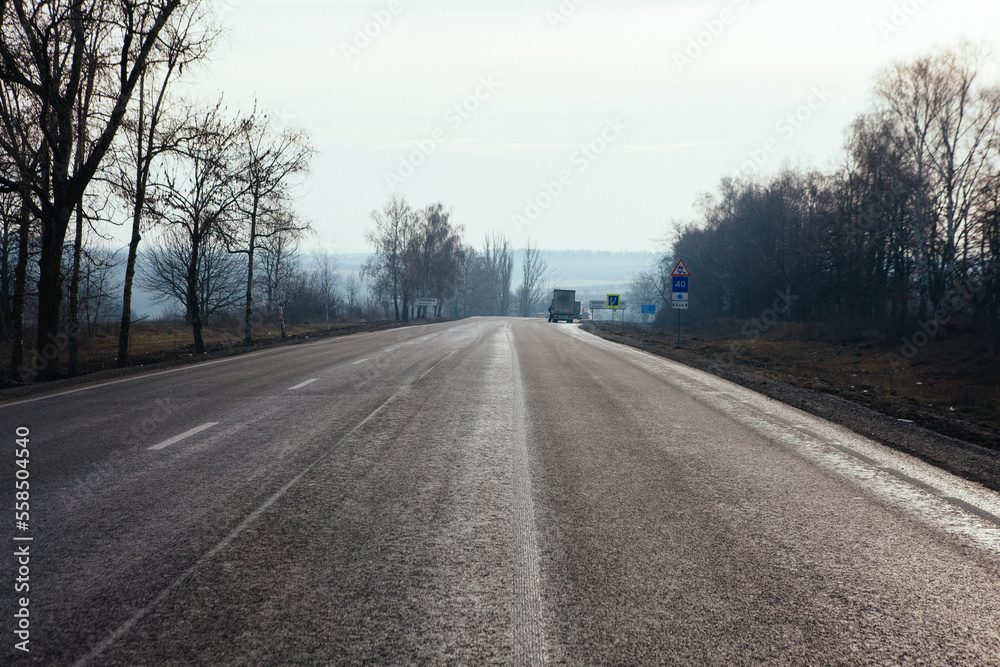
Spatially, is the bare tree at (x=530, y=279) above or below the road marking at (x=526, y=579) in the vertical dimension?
above

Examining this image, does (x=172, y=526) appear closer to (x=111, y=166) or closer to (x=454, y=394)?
(x=454, y=394)

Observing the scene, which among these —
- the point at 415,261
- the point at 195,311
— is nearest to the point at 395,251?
the point at 415,261

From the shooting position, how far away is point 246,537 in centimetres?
437

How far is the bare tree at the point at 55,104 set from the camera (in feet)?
54.6

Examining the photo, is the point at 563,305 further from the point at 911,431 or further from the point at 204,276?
the point at 911,431

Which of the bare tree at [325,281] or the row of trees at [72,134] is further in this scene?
the bare tree at [325,281]

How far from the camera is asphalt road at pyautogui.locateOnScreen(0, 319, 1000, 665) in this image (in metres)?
3.06

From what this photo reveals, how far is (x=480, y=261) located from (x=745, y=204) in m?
75.4

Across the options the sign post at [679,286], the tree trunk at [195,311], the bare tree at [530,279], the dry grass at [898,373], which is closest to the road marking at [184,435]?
the dry grass at [898,373]

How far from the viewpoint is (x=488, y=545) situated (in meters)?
4.29

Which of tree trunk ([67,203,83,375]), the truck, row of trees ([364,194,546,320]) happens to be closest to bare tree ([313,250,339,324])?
row of trees ([364,194,546,320])

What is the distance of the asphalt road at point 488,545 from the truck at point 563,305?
65877 millimetres

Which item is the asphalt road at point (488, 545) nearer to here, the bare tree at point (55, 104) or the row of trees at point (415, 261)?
the bare tree at point (55, 104)

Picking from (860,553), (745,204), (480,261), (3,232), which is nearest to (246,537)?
(860,553)
